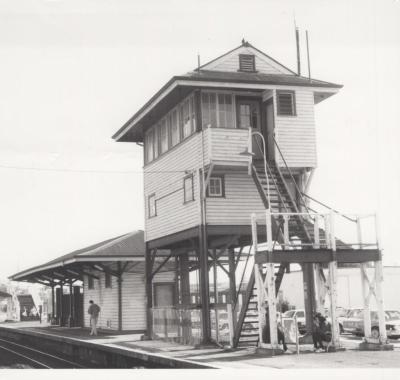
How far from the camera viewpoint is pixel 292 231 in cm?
1914

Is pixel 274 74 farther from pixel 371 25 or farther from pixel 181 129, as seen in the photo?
pixel 371 25

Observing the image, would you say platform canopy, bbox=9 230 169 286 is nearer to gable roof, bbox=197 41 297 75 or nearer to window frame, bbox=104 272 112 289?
window frame, bbox=104 272 112 289

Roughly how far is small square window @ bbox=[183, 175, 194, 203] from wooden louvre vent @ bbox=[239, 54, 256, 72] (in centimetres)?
396

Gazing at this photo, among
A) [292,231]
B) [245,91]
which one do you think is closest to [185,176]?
[245,91]

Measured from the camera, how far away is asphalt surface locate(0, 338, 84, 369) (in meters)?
24.0

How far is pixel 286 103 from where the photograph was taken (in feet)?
71.5

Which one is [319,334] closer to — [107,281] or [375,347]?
[375,347]

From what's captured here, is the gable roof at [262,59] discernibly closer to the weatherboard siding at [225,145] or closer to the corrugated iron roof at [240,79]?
the corrugated iron roof at [240,79]

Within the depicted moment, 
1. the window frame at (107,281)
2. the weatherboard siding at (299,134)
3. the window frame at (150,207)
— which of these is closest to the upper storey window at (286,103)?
the weatherboard siding at (299,134)

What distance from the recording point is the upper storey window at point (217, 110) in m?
21.5

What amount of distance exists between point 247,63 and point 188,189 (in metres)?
4.55

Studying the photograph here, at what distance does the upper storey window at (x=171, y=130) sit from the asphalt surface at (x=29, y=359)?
318 inches

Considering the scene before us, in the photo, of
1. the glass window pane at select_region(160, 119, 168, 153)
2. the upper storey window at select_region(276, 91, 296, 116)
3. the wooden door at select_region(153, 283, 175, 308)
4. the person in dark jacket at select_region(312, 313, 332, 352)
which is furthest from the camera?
the wooden door at select_region(153, 283, 175, 308)

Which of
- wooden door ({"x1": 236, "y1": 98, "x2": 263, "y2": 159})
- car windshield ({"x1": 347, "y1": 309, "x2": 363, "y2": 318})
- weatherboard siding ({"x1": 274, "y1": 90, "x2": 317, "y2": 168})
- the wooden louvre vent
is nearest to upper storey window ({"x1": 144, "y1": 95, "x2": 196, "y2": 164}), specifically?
wooden door ({"x1": 236, "y1": 98, "x2": 263, "y2": 159})
